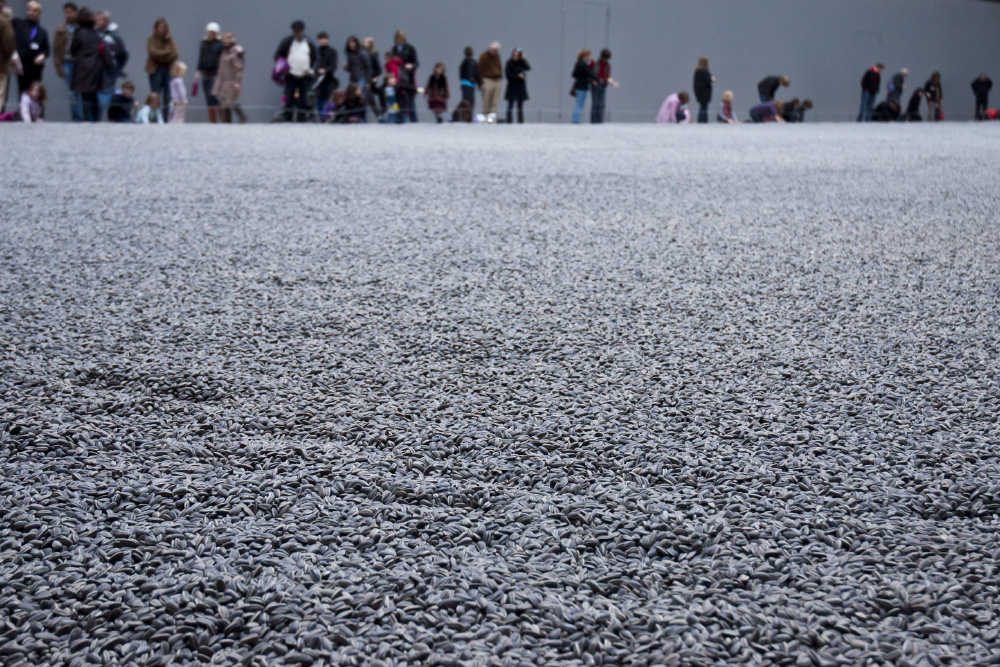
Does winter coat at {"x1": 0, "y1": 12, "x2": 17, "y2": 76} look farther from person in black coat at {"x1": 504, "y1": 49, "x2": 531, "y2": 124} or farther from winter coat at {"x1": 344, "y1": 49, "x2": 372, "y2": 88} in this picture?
person in black coat at {"x1": 504, "y1": 49, "x2": 531, "y2": 124}

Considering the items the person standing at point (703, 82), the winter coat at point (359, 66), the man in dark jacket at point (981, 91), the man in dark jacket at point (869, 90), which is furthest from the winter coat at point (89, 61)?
the man in dark jacket at point (981, 91)

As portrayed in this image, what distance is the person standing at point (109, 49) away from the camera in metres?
11.8

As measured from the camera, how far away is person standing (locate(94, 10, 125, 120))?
1178 centimetres

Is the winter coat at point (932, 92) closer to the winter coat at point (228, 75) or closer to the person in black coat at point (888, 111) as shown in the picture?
the person in black coat at point (888, 111)

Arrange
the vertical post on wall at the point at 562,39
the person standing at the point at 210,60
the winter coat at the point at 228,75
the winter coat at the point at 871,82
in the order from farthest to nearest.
A: the vertical post on wall at the point at 562,39
the winter coat at the point at 871,82
the person standing at the point at 210,60
the winter coat at the point at 228,75

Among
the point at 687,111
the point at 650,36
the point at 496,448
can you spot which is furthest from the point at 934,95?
the point at 496,448

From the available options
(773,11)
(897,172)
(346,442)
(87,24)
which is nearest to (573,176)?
(897,172)

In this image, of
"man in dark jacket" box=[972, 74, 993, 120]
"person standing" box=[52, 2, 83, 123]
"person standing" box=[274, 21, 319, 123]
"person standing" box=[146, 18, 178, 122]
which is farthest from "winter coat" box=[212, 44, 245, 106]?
"man in dark jacket" box=[972, 74, 993, 120]

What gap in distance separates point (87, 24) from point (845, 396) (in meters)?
12.5

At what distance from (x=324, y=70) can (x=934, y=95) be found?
680 inches

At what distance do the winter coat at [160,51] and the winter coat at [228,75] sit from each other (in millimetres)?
838

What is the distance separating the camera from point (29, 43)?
1166cm

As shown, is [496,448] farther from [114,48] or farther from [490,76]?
[490,76]

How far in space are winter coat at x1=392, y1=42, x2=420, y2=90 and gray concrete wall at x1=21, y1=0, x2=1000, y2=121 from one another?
3862 millimetres
